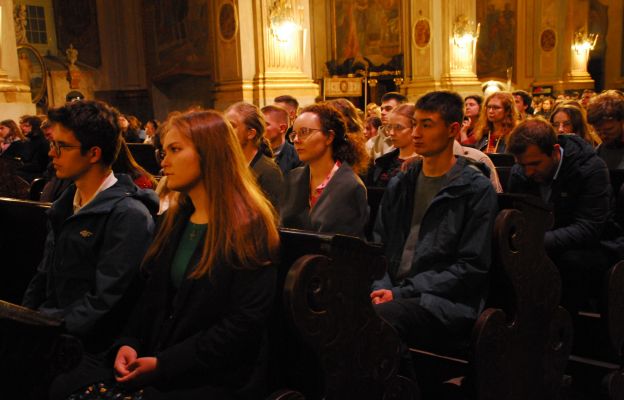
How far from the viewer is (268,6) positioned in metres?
13.3

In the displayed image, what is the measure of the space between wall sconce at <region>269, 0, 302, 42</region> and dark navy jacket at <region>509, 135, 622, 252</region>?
994 centimetres

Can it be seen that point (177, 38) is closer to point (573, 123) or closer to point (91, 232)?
point (573, 123)

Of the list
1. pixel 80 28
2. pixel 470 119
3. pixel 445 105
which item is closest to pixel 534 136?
pixel 445 105

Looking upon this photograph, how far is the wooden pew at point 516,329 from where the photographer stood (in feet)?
10.2

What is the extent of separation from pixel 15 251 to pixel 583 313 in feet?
11.5

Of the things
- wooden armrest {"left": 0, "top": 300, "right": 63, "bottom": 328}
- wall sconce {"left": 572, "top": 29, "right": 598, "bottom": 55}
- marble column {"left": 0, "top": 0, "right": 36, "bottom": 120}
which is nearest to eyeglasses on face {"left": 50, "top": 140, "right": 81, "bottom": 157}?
wooden armrest {"left": 0, "top": 300, "right": 63, "bottom": 328}

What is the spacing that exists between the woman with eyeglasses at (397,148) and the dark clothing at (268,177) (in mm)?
923

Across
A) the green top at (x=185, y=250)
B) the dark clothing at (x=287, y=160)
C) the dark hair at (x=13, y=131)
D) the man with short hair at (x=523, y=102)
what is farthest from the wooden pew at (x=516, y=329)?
the dark hair at (x=13, y=131)

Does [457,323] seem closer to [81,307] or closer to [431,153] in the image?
[431,153]

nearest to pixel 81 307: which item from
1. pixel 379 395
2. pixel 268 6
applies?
pixel 379 395

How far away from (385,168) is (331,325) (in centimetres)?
276

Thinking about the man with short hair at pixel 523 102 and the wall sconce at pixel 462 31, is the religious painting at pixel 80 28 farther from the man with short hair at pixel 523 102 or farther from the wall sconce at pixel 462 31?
the man with short hair at pixel 523 102

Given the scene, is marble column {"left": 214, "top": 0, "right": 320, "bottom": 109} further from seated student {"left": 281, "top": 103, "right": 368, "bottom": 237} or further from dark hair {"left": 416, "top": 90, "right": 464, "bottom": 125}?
dark hair {"left": 416, "top": 90, "right": 464, "bottom": 125}

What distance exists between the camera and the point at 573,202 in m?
4.07
